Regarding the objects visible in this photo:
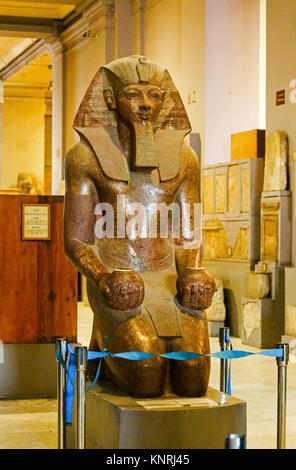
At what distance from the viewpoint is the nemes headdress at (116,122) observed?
5039 millimetres

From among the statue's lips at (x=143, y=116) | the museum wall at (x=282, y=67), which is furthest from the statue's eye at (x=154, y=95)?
the museum wall at (x=282, y=67)

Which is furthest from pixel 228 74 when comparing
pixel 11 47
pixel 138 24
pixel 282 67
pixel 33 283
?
pixel 11 47

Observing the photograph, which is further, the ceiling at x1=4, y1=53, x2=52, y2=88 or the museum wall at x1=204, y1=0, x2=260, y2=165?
the ceiling at x1=4, y1=53, x2=52, y2=88

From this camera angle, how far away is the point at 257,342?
10.4 metres

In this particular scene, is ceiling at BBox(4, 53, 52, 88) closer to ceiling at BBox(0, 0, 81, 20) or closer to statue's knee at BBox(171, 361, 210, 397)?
ceiling at BBox(0, 0, 81, 20)

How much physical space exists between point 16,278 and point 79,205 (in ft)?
7.22

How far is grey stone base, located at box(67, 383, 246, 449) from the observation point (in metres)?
4.28

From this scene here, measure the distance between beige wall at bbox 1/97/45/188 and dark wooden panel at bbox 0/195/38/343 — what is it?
71.0ft

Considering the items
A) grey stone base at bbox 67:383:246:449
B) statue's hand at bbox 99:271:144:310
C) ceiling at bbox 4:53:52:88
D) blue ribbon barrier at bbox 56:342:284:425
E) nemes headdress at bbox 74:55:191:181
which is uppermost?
ceiling at bbox 4:53:52:88

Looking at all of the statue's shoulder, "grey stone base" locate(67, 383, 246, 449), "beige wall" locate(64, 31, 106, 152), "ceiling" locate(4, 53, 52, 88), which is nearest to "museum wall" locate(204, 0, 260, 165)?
"beige wall" locate(64, 31, 106, 152)

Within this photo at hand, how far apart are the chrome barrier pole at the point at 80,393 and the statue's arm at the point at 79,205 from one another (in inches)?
34.0

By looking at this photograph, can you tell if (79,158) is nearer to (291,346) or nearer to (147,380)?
(147,380)

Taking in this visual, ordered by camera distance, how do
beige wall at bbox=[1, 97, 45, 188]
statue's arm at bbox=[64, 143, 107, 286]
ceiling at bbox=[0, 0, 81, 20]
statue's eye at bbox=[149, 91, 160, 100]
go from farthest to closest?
beige wall at bbox=[1, 97, 45, 188]
ceiling at bbox=[0, 0, 81, 20]
statue's eye at bbox=[149, 91, 160, 100]
statue's arm at bbox=[64, 143, 107, 286]

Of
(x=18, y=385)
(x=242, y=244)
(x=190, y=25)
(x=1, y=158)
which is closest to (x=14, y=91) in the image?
(x=1, y=158)
